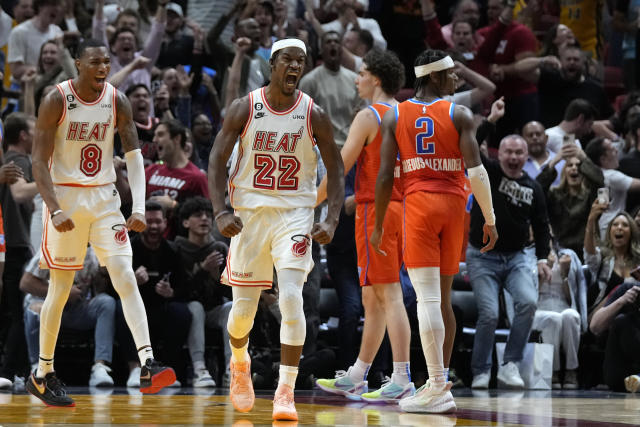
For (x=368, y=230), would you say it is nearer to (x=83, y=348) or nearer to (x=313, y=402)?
(x=313, y=402)

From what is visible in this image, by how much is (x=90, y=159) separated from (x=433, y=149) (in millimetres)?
2439

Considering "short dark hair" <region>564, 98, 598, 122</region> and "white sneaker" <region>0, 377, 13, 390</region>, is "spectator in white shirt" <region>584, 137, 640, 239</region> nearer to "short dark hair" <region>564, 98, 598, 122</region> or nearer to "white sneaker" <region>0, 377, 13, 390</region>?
"short dark hair" <region>564, 98, 598, 122</region>

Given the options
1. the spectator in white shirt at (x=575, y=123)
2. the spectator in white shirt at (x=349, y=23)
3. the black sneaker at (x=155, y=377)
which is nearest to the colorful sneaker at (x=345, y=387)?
the black sneaker at (x=155, y=377)

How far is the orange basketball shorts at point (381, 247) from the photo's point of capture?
8.05m

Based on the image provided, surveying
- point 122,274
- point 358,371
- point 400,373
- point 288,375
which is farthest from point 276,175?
point 358,371

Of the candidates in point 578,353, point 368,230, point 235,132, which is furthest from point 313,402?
point 578,353

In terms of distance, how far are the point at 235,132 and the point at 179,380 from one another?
4148mm

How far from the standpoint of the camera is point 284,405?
6.38 meters

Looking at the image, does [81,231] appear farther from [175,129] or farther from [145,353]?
[175,129]

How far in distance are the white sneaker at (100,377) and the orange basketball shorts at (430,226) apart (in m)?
Answer: 3.75

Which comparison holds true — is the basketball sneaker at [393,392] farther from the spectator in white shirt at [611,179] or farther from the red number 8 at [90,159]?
the spectator in white shirt at [611,179]

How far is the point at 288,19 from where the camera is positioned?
48.0 feet

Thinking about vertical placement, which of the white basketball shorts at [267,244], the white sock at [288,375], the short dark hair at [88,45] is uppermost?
the short dark hair at [88,45]

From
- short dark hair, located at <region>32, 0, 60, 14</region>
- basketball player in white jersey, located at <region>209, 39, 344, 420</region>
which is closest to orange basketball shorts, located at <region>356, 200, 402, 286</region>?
basketball player in white jersey, located at <region>209, 39, 344, 420</region>
